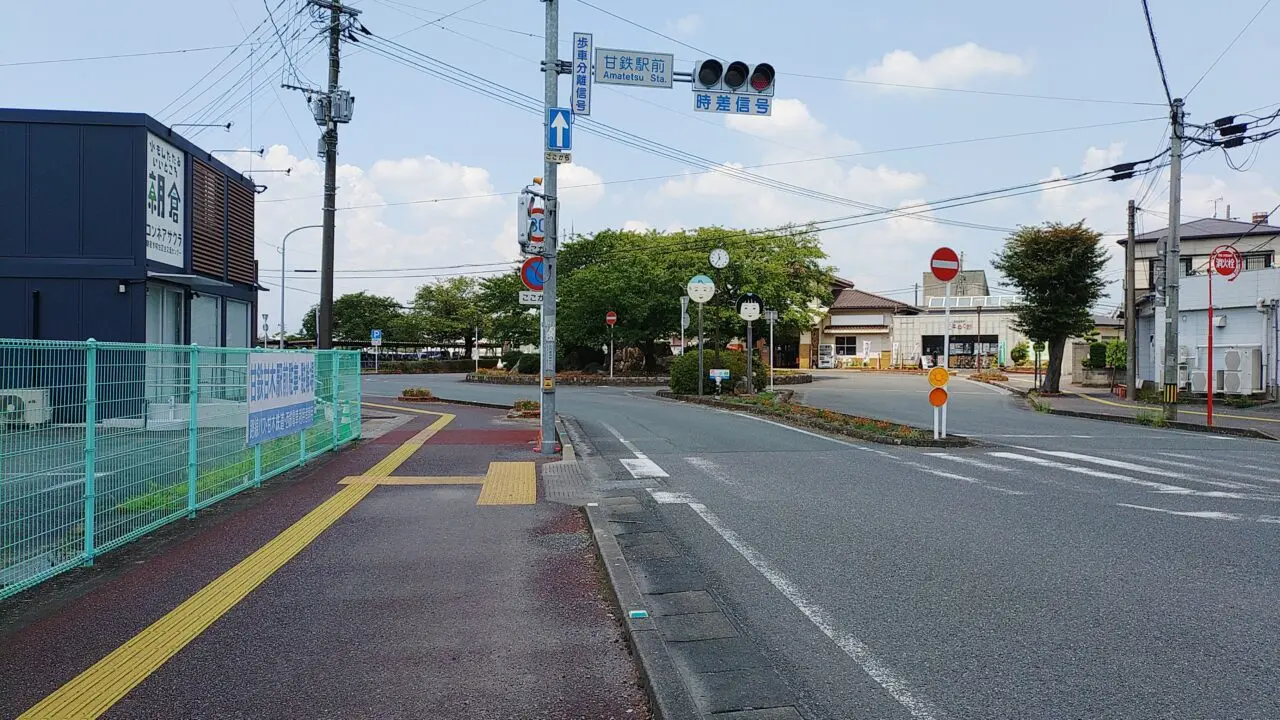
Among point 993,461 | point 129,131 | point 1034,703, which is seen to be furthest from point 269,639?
point 129,131

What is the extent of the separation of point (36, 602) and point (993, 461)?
35.8 feet

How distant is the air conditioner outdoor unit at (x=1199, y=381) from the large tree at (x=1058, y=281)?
5977 millimetres

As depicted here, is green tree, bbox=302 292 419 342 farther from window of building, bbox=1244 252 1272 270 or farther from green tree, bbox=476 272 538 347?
window of building, bbox=1244 252 1272 270

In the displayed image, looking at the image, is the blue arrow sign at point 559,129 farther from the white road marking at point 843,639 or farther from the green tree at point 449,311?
the green tree at point 449,311

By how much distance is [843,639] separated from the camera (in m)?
4.43

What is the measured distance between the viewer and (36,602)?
498 cm

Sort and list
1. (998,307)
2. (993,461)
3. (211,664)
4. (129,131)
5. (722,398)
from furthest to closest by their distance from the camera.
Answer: (998,307), (722,398), (129,131), (993,461), (211,664)

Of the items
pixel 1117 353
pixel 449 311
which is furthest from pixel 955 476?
pixel 449 311

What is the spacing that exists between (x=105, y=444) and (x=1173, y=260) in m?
21.1

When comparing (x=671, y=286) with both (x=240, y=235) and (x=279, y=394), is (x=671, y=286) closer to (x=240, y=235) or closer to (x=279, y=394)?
(x=240, y=235)

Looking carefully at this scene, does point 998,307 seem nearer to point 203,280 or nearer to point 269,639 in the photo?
point 203,280

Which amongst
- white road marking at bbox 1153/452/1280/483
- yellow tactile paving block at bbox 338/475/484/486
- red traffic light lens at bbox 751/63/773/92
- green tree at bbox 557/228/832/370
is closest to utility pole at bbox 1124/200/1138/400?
green tree at bbox 557/228/832/370

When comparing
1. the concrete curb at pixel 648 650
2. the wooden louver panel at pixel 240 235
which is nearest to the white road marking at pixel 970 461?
the concrete curb at pixel 648 650

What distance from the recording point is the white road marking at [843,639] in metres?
3.62
